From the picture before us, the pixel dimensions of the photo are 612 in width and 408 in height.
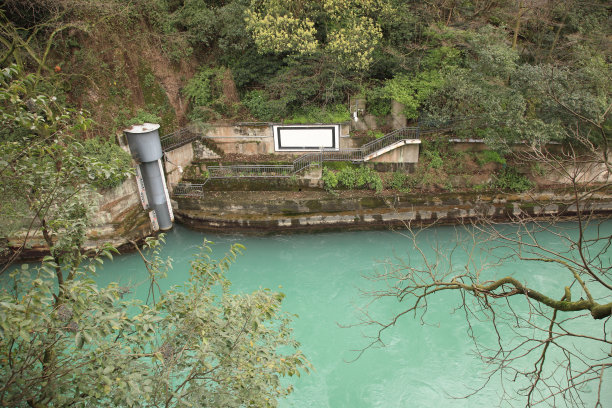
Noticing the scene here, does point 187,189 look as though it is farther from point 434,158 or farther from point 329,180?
point 434,158

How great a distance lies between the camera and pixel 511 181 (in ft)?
48.6

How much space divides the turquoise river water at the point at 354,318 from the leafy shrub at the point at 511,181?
2.52m

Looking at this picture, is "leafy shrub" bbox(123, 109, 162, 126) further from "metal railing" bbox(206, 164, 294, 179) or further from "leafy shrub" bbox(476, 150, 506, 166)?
"leafy shrub" bbox(476, 150, 506, 166)

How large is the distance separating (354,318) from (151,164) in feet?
28.7

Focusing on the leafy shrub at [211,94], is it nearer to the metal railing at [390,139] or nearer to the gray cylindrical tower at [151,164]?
the gray cylindrical tower at [151,164]

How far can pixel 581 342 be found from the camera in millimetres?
9617

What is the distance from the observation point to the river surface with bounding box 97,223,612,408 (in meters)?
8.59

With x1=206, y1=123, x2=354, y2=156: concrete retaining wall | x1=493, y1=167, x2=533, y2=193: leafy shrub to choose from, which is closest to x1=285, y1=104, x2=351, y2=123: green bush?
x1=206, y1=123, x2=354, y2=156: concrete retaining wall

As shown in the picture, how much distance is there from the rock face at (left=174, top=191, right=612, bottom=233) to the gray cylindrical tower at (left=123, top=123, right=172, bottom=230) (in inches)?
36.9

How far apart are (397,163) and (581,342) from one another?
8157mm

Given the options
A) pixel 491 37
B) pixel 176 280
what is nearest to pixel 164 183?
pixel 176 280

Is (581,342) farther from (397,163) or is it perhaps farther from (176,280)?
(176,280)

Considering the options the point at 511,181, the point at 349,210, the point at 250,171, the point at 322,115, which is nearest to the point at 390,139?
the point at 322,115

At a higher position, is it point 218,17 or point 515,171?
point 218,17
